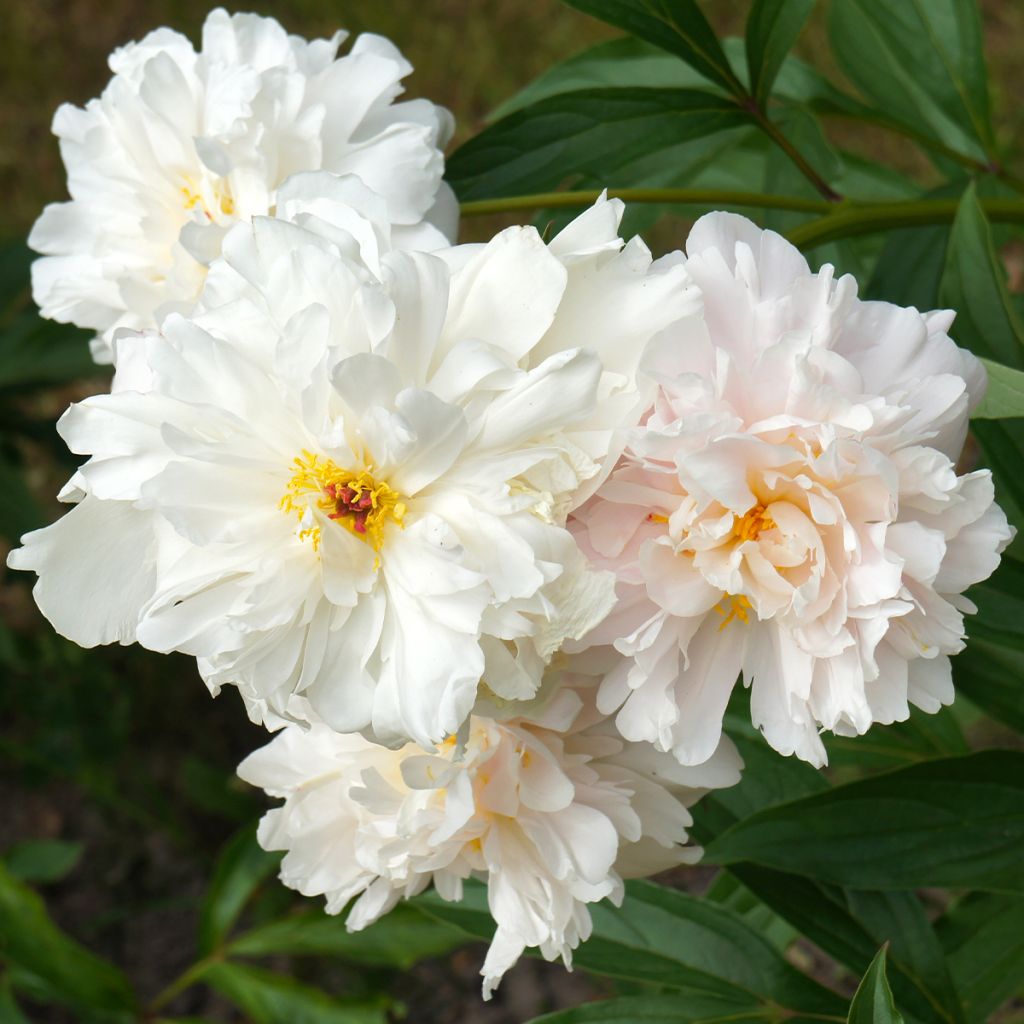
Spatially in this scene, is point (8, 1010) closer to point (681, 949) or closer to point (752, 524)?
point (681, 949)

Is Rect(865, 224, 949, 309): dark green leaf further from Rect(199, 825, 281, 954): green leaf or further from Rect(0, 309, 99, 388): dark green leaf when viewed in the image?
Rect(0, 309, 99, 388): dark green leaf

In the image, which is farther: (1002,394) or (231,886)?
(231,886)

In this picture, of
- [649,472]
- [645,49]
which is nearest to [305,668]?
[649,472]

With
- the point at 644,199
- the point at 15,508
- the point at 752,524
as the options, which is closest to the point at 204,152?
the point at 644,199

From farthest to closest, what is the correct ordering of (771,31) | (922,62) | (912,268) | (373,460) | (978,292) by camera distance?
(922,62)
(912,268)
(771,31)
(978,292)
(373,460)

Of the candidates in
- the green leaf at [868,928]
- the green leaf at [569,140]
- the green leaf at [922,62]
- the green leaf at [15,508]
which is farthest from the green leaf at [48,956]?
the green leaf at [922,62]

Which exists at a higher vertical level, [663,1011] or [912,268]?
[912,268]

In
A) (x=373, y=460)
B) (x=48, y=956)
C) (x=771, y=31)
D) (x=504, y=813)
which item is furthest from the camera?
(x=48, y=956)
